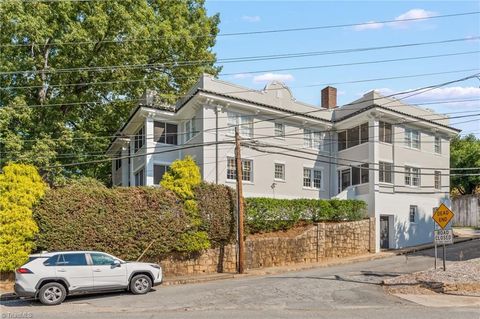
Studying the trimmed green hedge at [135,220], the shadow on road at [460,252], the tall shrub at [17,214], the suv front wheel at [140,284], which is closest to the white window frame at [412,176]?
the shadow on road at [460,252]

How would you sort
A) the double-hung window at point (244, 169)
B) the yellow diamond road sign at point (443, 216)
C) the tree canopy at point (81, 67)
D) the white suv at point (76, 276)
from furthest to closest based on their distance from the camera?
the tree canopy at point (81, 67) → the double-hung window at point (244, 169) → the yellow diamond road sign at point (443, 216) → the white suv at point (76, 276)

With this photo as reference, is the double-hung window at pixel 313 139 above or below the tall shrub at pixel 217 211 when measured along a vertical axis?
above

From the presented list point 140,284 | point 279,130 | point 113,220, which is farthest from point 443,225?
point 113,220

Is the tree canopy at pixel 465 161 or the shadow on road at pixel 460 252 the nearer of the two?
the shadow on road at pixel 460 252

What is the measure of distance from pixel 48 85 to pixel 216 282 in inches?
842

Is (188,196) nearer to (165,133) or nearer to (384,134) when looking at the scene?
(165,133)

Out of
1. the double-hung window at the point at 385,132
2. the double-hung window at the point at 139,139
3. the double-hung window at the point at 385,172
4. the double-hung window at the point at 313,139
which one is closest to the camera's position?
the double-hung window at the point at 385,172

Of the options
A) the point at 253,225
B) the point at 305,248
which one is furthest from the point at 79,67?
the point at 305,248

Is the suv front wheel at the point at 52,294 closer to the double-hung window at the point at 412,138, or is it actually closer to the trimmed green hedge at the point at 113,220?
the trimmed green hedge at the point at 113,220

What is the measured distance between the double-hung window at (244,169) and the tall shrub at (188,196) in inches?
257

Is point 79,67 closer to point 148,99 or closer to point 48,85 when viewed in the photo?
point 48,85

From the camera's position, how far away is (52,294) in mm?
14719

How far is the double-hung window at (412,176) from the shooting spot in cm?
3202

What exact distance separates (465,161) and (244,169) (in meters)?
29.0
